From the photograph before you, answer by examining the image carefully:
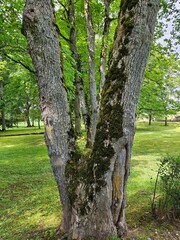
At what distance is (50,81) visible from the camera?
2357 millimetres

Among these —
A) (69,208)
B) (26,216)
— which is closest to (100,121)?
(69,208)

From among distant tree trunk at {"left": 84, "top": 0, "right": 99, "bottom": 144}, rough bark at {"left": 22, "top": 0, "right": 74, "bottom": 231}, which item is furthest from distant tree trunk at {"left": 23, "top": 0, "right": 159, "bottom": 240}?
distant tree trunk at {"left": 84, "top": 0, "right": 99, "bottom": 144}

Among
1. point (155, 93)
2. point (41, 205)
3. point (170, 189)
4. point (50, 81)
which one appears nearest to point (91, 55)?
point (50, 81)

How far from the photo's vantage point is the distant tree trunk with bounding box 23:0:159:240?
223 cm

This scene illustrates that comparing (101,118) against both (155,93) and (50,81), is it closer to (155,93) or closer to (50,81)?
(50,81)

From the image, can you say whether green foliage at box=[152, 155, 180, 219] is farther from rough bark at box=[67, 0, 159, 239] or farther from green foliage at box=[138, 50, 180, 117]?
green foliage at box=[138, 50, 180, 117]

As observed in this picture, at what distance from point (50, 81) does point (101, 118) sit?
0.74m

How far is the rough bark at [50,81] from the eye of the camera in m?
2.25

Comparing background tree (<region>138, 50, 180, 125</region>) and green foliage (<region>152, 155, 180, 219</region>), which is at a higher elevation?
background tree (<region>138, 50, 180, 125</region>)

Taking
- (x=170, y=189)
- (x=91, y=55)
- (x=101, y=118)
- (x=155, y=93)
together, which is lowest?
(x=170, y=189)

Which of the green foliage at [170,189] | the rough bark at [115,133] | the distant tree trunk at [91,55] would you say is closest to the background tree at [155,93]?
the distant tree trunk at [91,55]

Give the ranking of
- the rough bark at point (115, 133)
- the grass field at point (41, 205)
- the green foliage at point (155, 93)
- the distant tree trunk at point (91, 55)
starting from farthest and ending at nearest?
the green foliage at point (155, 93) < the distant tree trunk at point (91, 55) < the grass field at point (41, 205) < the rough bark at point (115, 133)

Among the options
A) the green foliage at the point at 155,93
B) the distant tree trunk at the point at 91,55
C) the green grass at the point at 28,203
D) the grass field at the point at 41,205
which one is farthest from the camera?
the green foliage at the point at 155,93

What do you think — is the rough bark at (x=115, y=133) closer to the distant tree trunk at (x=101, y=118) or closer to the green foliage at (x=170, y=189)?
the distant tree trunk at (x=101, y=118)
